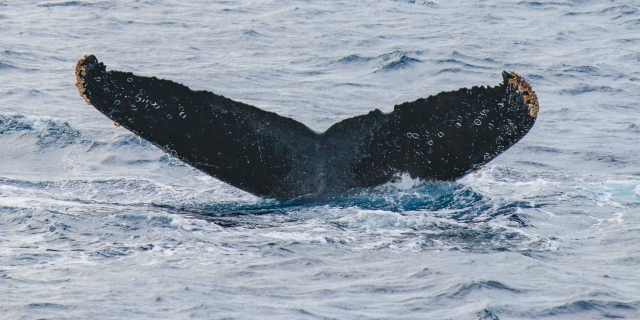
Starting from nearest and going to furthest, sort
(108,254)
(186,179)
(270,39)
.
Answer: (108,254)
(186,179)
(270,39)

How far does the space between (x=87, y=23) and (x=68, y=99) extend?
814 cm

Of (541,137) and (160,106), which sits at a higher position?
(160,106)

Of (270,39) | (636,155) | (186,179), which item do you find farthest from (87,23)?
(636,155)

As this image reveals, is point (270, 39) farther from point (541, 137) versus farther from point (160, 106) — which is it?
point (160, 106)

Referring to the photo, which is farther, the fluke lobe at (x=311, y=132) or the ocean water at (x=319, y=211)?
the fluke lobe at (x=311, y=132)

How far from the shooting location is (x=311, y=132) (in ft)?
23.5

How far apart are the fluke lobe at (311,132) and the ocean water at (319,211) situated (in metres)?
0.48

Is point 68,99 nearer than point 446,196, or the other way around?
point 446,196

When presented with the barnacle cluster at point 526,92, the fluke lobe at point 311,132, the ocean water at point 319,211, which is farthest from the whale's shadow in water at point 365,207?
the barnacle cluster at point 526,92

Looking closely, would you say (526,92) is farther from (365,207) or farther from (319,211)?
(319,211)

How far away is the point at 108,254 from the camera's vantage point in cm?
654

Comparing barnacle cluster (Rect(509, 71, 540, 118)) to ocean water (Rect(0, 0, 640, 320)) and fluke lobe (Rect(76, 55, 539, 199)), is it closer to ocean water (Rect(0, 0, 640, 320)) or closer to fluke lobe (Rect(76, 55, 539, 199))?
fluke lobe (Rect(76, 55, 539, 199))

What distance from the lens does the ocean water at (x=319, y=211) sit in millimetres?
5656

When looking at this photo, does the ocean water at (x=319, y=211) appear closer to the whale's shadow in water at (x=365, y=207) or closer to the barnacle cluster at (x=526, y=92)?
the whale's shadow in water at (x=365, y=207)
